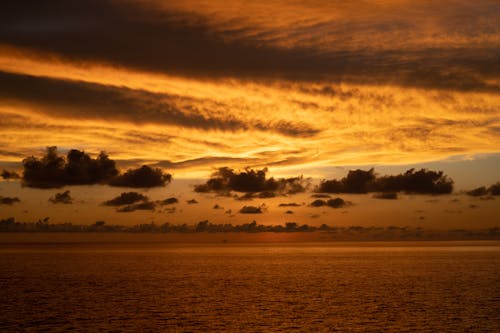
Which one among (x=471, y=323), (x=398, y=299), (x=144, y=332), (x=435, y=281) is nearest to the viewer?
(x=144, y=332)

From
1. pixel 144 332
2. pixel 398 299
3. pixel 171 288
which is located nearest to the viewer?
pixel 144 332

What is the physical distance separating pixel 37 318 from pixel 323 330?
26506mm

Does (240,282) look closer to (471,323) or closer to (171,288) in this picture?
(171,288)

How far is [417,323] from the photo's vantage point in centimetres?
5244

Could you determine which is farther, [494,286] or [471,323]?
[494,286]

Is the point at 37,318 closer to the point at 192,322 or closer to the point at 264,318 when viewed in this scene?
the point at 192,322

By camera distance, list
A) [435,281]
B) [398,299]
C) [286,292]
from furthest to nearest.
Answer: [435,281] → [286,292] → [398,299]

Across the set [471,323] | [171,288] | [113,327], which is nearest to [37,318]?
[113,327]

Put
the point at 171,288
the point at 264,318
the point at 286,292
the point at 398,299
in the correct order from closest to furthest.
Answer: the point at 264,318
the point at 398,299
the point at 286,292
the point at 171,288

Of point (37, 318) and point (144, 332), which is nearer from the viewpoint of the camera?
point (144, 332)

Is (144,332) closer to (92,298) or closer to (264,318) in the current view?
(264,318)

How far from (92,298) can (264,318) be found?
89.9 ft

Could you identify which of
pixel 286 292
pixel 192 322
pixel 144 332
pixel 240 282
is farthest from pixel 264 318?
pixel 240 282

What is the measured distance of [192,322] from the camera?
5384 cm
